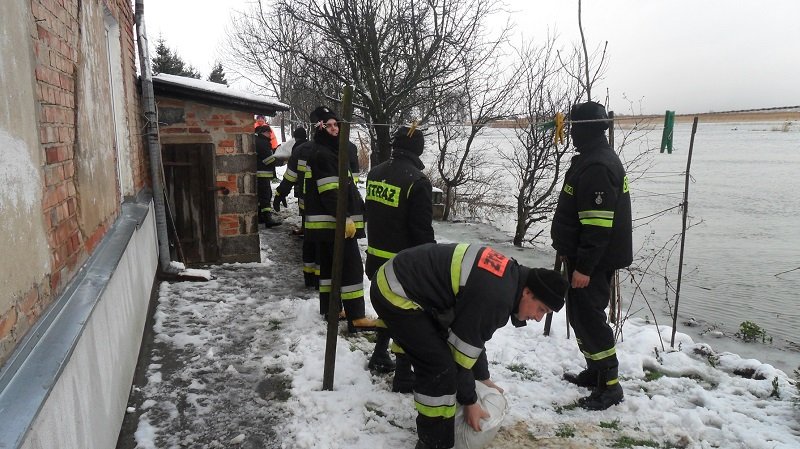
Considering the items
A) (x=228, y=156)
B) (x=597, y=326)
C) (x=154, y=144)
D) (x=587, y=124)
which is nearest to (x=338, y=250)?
(x=597, y=326)

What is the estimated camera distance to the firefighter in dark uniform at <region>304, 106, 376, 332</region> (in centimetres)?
460

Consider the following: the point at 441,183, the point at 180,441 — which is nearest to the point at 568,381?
the point at 180,441

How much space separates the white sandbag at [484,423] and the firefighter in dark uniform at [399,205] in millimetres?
895

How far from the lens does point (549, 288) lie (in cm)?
255

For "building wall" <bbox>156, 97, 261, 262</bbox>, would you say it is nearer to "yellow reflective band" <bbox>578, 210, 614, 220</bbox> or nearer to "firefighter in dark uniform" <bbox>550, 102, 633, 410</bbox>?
"firefighter in dark uniform" <bbox>550, 102, 633, 410</bbox>

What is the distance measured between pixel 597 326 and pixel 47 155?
337cm

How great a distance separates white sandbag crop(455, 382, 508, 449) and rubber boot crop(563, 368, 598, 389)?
3.48 feet

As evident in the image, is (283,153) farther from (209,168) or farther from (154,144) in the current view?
(154,144)

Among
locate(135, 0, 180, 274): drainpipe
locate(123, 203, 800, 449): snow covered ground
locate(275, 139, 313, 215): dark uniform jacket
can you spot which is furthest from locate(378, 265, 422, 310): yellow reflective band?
locate(275, 139, 313, 215): dark uniform jacket

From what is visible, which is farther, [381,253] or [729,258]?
[729,258]

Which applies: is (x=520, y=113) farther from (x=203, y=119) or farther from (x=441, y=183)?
(x=203, y=119)

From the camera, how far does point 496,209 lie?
14539 mm

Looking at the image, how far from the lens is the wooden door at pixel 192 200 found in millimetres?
6402

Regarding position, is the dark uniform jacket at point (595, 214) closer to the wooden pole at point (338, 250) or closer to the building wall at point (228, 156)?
the wooden pole at point (338, 250)
